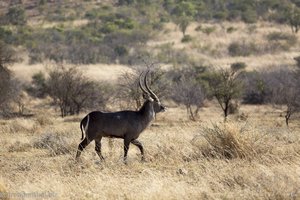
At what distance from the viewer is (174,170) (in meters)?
9.27

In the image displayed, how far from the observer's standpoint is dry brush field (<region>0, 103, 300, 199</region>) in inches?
301

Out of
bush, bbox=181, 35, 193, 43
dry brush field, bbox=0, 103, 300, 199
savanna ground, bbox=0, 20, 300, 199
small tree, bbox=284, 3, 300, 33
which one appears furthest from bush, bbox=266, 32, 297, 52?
dry brush field, bbox=0, 103, 300, 199

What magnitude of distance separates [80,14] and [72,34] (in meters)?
12.1

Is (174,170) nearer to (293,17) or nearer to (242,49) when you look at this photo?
(242,49)

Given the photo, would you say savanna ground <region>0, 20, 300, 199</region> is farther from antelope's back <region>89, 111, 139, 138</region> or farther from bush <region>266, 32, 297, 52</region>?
bush <region>266, 32, 297, 52</region>

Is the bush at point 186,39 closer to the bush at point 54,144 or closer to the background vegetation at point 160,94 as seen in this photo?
the background vegetation at point 160,94

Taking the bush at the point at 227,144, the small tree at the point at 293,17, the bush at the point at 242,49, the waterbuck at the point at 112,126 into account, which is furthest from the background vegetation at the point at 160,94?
the waterbuck at the point at 112,126

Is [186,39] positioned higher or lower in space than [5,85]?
lower

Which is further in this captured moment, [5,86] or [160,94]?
[5,86]

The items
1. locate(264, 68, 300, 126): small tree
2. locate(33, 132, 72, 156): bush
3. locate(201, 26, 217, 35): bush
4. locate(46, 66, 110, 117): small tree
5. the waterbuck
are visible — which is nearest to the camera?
the waterbuck

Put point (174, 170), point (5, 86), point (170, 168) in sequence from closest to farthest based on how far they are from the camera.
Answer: point (174, 170) < point (170, 168) < point (5, 86)

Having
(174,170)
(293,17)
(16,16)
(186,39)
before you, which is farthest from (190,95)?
(16,16)

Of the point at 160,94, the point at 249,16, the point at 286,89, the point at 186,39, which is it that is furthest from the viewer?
the point at 249,16

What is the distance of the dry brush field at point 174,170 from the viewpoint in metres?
7.64
